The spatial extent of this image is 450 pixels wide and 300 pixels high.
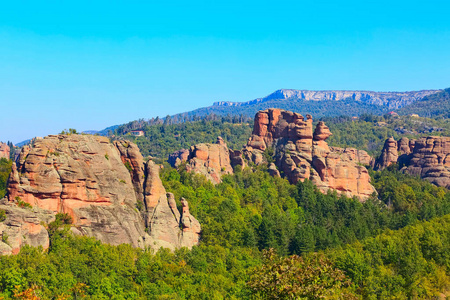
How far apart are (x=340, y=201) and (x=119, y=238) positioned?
57.1 m

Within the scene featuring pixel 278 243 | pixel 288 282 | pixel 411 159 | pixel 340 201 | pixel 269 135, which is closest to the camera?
pixel 288 282

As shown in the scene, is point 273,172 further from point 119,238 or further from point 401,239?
point 119,238

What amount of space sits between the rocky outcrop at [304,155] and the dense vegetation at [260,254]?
4140 mm

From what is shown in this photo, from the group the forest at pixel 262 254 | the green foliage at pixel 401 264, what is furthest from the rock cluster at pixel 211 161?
the green foliage at pixel 401 264

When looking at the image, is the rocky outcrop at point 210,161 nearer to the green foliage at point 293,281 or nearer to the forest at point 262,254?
the forest at point 262,254

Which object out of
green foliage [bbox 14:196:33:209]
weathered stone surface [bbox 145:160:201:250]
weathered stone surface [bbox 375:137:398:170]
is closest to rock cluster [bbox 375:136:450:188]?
weathered stone surface [bbox 375:137:398:170]

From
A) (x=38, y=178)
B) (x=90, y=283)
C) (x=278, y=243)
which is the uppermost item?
(x=38, y=178)

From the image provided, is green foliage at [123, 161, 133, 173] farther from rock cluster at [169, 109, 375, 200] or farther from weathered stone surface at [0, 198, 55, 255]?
rock cluster at [169, 109, 375, 200]

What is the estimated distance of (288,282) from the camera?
99.1 feet

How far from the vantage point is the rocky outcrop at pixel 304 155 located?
116188 millimetres

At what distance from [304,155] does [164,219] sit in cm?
5284

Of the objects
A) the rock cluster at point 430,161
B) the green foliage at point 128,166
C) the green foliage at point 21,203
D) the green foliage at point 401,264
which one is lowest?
the green foliage at point 401,264

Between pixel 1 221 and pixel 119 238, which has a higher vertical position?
pixel 1 221

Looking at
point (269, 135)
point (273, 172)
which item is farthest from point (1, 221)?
point (269, 135)
